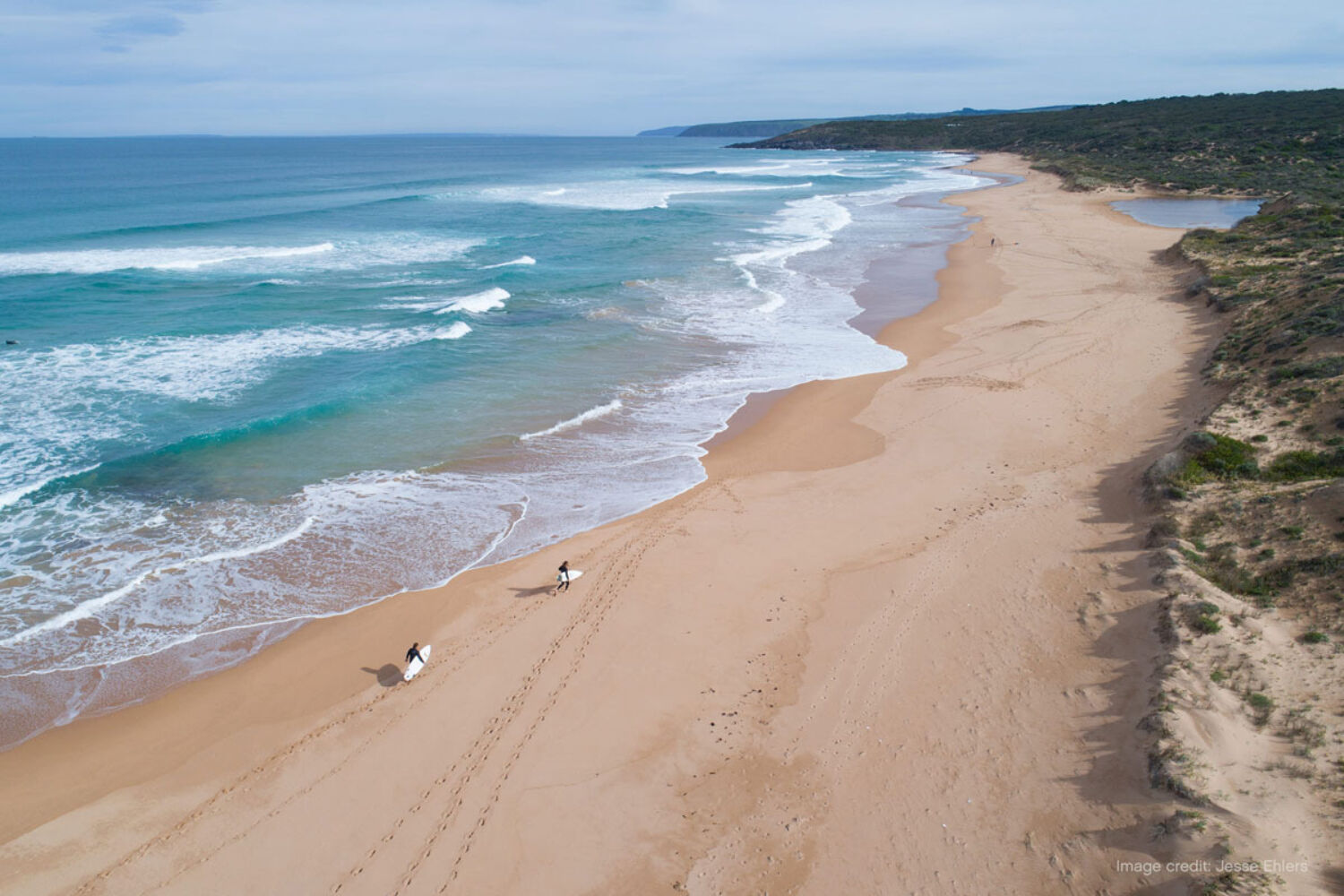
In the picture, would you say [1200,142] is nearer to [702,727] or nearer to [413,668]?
[702,727]

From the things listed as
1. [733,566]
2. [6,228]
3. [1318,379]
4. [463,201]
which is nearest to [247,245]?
[6,228]

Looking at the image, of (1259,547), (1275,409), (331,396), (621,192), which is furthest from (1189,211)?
(331,396)

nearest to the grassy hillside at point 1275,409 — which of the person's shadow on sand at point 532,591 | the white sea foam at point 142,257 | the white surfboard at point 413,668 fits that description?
the person's shadow on sand at point 532,591

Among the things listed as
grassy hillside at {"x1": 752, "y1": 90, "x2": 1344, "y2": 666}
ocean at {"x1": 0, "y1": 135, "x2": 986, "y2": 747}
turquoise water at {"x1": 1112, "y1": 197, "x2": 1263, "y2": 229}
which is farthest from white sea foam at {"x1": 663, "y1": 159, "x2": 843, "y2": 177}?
ocean at {"x1": 0, "y1": 135, "x2": 986, "y2": 747}

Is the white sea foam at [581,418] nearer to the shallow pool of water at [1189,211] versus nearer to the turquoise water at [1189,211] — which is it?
the turquoise water at [1189,211]

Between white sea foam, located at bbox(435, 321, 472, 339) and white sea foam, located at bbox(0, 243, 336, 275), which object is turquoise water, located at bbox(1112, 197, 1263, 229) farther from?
white sea foam, located at bbox(0, 243, 336, 275)

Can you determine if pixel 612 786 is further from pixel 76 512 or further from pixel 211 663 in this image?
pixel 76 512
